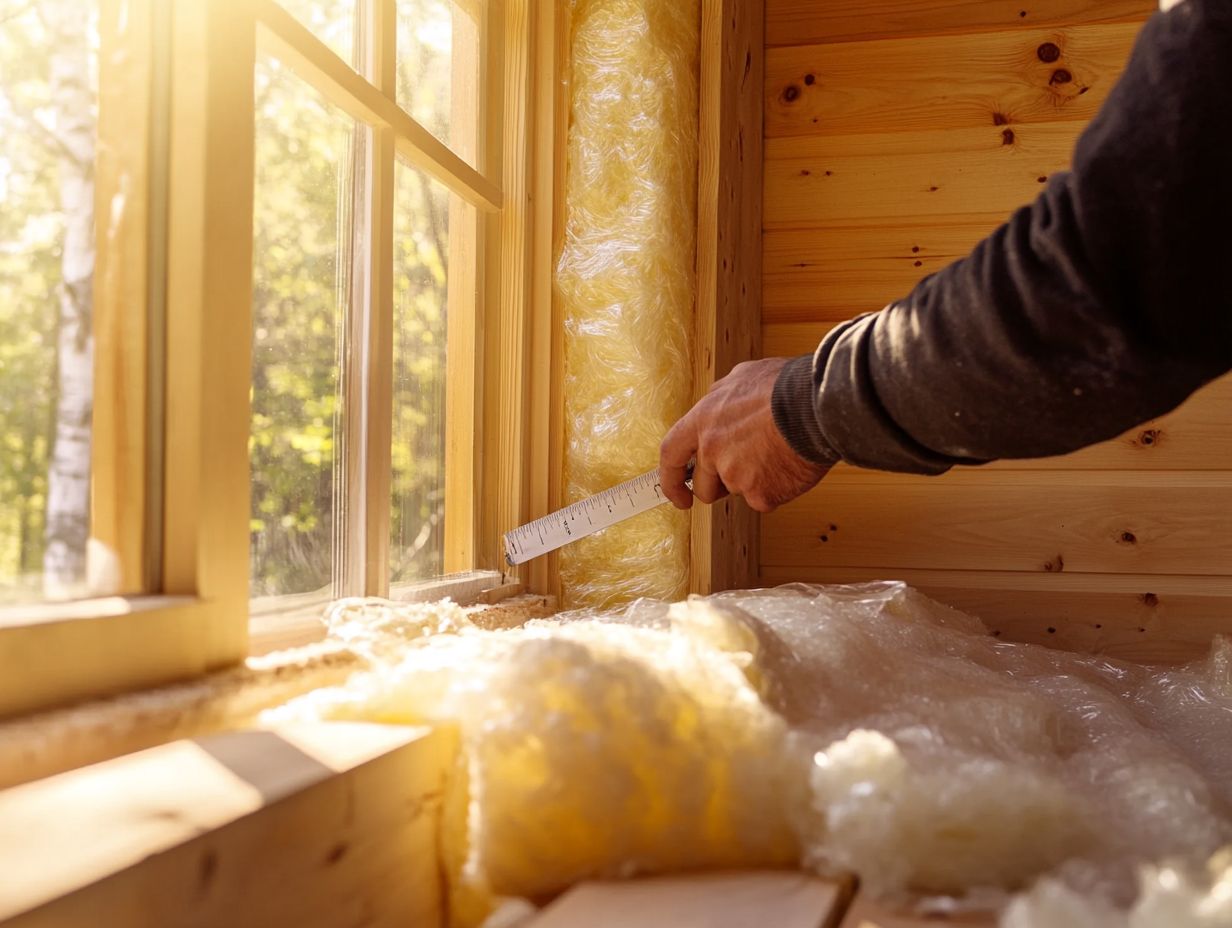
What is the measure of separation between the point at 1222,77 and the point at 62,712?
2.38ft

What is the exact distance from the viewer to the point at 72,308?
66 centimetres

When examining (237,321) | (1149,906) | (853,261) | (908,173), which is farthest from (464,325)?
(1149,906)

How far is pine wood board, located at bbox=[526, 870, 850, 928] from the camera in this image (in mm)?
471

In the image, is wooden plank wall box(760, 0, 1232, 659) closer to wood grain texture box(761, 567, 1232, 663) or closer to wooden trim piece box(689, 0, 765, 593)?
wood grain texture box(761, 567, 1232, 663)

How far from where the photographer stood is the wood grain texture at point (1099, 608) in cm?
155

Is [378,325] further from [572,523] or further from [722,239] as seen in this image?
[722,239]

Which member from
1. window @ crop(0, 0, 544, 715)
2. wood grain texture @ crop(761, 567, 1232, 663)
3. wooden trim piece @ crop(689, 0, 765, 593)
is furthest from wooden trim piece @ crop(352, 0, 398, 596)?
wood grain texture @ crop(761, 567, 1232, 663)

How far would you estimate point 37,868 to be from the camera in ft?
1.24

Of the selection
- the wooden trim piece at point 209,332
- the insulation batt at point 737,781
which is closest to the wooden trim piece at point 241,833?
the insulation batt at point 737,781

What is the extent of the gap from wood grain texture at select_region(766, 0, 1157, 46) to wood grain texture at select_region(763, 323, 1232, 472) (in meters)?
0.57

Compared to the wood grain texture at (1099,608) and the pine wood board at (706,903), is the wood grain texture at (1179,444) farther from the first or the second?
the pine wood board at (706,903)

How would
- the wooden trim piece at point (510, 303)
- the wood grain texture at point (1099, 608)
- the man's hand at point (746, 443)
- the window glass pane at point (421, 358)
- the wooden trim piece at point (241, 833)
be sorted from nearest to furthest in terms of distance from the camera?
the wooden trim piece at point (241, 833), the man's hand at point (746, 443), the window glass pane at point (421, 358), the wooden trim piece at point (510, 303), the wood grain texture at point (1099, 608)

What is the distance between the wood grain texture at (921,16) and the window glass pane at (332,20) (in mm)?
931

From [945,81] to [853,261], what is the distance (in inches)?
12.6
